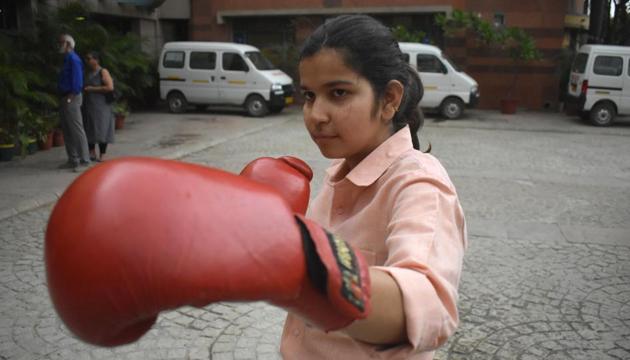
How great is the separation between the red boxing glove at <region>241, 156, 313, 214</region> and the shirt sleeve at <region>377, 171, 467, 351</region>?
0.99ft

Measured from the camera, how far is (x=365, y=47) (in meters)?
1.04

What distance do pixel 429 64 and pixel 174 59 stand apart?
5981 millimetres

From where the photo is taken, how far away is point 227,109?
14.4 metres

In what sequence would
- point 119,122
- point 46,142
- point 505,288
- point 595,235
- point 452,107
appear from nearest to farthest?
point 505,288 → point 595,235 → point 46,142 → point 119,122 → point 452,107

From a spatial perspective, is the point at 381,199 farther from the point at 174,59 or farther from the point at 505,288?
the point at 174,59

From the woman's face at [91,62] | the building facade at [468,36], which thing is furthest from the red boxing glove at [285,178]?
the building facade at [468,36]

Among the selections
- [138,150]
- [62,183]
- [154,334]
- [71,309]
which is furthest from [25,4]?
[71,309]

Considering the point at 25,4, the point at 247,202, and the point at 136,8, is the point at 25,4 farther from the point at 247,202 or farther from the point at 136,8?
the point at 247,202

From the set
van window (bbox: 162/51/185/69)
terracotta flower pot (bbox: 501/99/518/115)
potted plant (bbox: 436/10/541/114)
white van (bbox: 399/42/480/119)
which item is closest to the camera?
white van (bbox: 399/42/480/119)

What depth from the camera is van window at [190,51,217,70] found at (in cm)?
1282

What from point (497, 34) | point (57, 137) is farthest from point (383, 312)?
point (497, 34)

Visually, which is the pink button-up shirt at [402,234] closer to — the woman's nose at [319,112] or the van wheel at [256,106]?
the woman's nose at [319,112]

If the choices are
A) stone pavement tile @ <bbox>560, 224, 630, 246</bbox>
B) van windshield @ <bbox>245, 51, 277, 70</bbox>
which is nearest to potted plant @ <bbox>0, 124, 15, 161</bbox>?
van windshield @ <bbox>245, 51, 277, 70</bbox>

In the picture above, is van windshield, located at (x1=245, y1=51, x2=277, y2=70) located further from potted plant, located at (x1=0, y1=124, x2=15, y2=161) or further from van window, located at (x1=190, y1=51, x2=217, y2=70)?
potted plant, located at (x1=0, y1=124, x2=15, y2=161)
